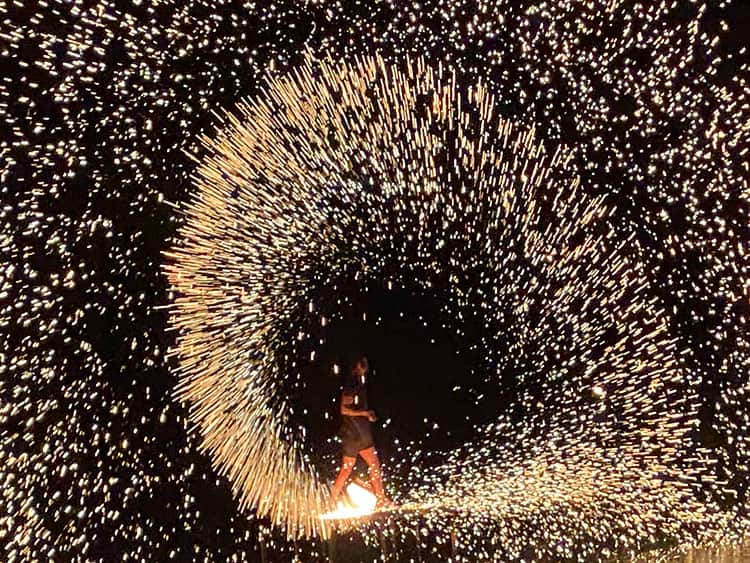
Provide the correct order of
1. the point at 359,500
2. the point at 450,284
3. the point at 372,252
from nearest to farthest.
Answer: the point at 359,500 → the point at 372,252 → the point at 450,284

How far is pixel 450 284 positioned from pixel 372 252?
0.87 metres

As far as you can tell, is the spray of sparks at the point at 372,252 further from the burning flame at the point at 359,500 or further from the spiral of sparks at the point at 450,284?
the burning flame at the point at 359,500

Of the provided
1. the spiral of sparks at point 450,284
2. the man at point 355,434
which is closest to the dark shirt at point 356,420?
the man at point 355,434

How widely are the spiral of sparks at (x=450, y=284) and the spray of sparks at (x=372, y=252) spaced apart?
29 millimetres

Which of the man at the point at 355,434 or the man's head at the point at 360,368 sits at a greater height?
the man's head at the point at 360,368

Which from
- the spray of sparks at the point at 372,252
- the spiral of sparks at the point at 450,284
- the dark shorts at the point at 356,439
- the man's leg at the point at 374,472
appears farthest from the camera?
the dark shorts at the point at 356,439

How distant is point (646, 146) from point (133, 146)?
474 centimetres

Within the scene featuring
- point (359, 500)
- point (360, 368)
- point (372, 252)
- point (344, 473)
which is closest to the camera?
point (359, 500)

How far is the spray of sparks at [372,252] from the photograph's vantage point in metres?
6.57

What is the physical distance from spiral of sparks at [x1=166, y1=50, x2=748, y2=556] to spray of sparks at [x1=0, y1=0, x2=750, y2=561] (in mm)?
29

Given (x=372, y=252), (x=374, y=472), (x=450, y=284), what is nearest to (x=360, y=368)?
(x=374, y=472)

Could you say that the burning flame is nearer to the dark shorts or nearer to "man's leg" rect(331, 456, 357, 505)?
"man's leg" rect(331, 456, 357, 505)

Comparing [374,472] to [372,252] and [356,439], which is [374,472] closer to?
[356,439]

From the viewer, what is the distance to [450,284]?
400 inches
